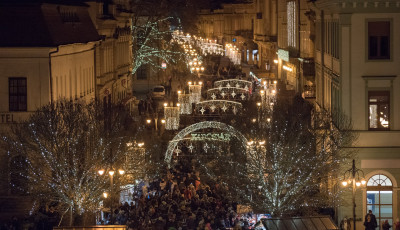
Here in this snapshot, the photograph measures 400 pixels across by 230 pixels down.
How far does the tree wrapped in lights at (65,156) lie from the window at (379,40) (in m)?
11.0

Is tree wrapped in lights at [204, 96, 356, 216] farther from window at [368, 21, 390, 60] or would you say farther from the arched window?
window at [368, 21, 390, 60]

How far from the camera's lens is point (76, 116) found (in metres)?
40.0

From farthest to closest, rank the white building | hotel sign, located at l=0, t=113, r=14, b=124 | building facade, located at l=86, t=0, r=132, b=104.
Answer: building facade, located at l=86, t=0, r=132, b=104 < hotel sign, located at l=0, t=113, r=14, b=124 < the white building

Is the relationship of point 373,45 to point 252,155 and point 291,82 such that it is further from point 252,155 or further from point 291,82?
point 291,82

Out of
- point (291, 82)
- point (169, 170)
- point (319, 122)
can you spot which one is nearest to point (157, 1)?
point (291, 82)

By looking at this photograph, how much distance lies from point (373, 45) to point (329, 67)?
19.2 ft

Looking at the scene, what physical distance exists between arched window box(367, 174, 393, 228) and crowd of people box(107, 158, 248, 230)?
5457 mm

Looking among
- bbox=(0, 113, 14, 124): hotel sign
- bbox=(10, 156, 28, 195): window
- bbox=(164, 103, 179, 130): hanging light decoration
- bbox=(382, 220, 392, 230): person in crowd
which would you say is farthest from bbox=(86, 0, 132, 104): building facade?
bbox=(382, 220, 392, 230): person in crowd

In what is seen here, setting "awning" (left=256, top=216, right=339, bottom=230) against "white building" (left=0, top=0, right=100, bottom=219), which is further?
"white building" (left=0, top=0, right=100, bottom=219)

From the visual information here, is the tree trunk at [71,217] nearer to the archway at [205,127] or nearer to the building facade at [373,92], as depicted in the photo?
the archway at [205,127]

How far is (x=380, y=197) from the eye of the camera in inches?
1533

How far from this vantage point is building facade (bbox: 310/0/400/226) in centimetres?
3903

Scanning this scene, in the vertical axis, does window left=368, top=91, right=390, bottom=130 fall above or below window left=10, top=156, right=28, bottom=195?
above

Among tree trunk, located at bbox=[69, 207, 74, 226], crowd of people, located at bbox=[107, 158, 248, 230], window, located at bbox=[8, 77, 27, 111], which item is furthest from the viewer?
window, located at bbox=[8, 77, 27, 111]
